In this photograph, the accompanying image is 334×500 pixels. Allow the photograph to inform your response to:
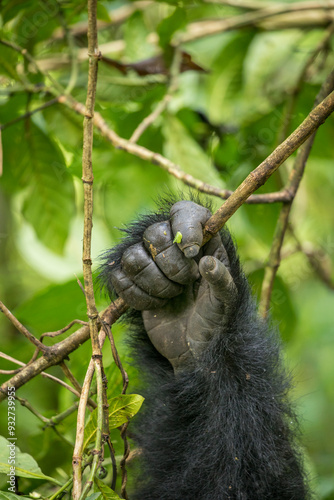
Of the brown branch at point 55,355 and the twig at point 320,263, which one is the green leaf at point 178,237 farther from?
the twig at point 320,263

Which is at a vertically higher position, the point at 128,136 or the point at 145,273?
the point at 128,136

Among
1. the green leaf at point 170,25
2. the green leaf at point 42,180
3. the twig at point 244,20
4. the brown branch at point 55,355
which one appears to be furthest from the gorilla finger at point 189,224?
the twig at point 244,20

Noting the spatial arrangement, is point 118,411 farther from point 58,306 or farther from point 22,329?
point 58,306

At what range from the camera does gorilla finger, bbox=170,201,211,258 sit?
3.25 ft

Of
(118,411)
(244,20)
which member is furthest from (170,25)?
(118,411)

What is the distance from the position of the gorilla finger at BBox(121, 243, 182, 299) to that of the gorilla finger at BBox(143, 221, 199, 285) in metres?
0.01

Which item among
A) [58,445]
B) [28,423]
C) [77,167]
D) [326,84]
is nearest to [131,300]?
[58,445]

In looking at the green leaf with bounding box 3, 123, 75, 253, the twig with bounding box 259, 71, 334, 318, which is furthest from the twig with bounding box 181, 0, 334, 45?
the twig with bounding box 259, 71, 334, 318

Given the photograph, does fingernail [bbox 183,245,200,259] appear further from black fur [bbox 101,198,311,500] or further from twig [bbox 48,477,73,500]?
twig [bbox 48,477,73,500]

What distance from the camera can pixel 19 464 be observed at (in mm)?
1129

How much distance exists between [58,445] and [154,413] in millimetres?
291

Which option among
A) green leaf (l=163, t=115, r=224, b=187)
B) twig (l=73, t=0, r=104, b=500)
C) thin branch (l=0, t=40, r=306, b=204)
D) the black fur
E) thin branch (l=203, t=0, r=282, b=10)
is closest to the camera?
twig (l=73, t=0, r=104, b=500)

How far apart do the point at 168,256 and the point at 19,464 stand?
53cm

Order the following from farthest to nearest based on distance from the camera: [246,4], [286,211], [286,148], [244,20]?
[246,4], [244,20], [286,211], [286,148]
